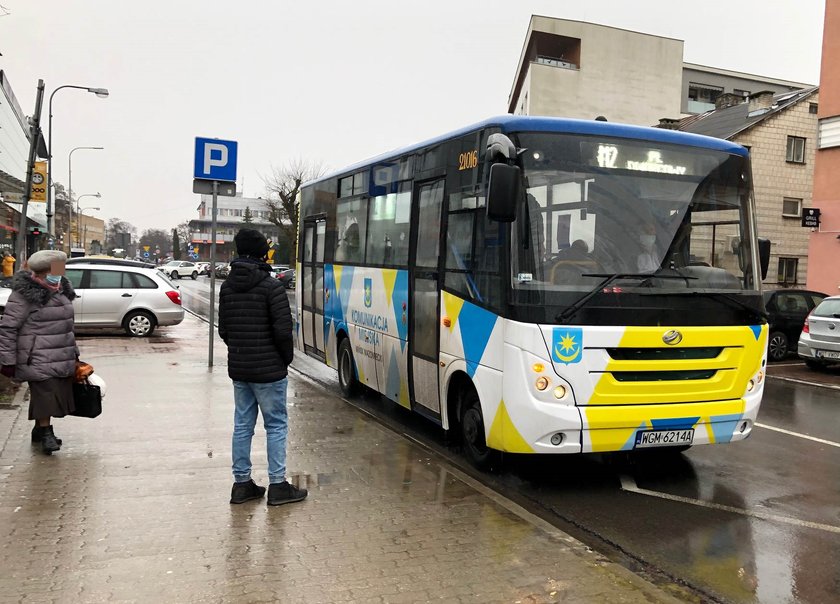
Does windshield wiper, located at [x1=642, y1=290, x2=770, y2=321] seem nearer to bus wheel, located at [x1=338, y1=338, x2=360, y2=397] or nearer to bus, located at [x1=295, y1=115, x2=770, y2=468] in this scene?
bus, located at [x1=295, y1=115, x2=770, y2=468]

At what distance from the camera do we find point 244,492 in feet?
17.4

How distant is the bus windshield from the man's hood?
77.2 inches

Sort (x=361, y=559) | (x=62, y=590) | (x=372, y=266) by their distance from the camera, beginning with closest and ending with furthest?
(x=62, y=590) < (x=361, y=559) < (x=372, y=266)

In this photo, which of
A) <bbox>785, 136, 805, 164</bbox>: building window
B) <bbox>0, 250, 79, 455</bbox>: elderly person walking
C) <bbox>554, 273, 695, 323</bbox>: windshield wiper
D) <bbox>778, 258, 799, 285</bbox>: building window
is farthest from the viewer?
<bbox>778, 258, 799, 285</bbox>: building window

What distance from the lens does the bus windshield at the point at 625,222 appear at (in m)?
5.72

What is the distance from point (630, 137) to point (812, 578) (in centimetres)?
356

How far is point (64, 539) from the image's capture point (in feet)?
14.9

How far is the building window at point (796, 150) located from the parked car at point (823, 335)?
81.6 ft

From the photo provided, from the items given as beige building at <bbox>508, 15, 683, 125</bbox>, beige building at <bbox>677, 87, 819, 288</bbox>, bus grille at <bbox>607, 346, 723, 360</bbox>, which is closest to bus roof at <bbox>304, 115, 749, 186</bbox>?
bus grille at <bbox>607, 346, 723, 360</bbox>

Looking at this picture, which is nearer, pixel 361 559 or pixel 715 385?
pixel 361 559

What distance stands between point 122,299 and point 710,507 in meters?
13.9

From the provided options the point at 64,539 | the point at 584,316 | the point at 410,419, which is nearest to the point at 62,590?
the point at 64,539

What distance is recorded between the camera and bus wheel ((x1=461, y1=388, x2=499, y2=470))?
6.49 meters

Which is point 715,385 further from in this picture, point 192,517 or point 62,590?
point 62,590
